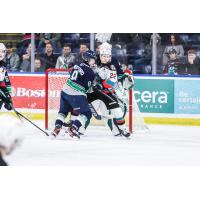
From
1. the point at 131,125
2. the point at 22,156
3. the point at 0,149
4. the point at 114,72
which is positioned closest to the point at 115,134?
the point at 131,125

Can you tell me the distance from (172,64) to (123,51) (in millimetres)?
569

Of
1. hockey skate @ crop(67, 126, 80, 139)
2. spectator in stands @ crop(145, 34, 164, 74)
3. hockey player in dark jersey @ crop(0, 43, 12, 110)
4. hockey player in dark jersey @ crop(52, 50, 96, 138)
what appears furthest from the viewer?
spectator in stands @ crop(145, 34, 164, 74)

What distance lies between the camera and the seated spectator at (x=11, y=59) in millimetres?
7170

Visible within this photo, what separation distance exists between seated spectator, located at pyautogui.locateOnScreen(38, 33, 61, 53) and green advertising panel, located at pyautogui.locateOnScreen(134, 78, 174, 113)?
109 cm

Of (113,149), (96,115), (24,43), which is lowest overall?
(113,149)

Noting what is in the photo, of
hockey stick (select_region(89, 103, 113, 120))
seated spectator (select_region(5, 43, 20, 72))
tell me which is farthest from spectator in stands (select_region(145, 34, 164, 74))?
seated spectator (select_region(5, 43, 20, 72))

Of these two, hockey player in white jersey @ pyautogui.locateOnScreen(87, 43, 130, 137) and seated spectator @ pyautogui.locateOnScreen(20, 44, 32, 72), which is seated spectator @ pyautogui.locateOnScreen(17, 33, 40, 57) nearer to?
seated spectator @ pyautogui.locateOnScreen(20, 44, 32, 72)

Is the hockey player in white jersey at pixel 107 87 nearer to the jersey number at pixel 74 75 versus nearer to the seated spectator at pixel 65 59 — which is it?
the jersey number at pixel 74 75

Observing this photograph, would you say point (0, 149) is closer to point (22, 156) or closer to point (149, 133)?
point (22, 156)

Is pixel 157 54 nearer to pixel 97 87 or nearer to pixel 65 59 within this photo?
pixel 65 59

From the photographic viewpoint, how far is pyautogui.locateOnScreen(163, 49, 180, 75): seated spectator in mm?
6867

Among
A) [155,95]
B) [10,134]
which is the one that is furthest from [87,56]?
[10,134]

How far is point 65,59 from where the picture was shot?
7.10 meters

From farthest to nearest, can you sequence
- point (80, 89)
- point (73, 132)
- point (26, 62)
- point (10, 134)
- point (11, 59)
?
point (26, 62)
point (11, 59)
point (73, 132)
point (80, 89)
point (10, 134)
